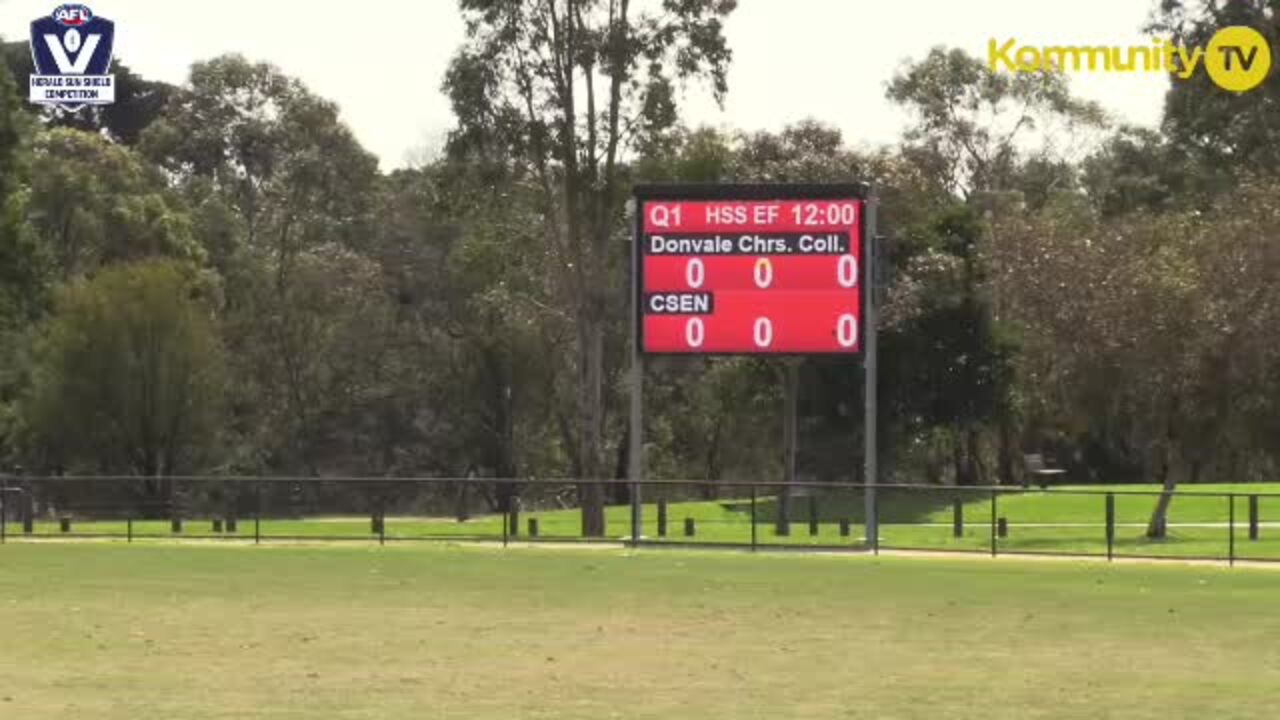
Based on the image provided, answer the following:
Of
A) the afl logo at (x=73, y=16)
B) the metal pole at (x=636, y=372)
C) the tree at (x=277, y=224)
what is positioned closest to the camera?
the metal pole at (x=636, y=372)

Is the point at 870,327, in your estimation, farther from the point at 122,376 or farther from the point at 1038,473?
the point at 122,376

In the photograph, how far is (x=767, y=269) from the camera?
137ft

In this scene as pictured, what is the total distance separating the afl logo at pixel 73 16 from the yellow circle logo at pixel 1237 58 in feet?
144

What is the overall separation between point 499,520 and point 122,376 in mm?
26782

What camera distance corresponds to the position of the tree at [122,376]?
70875 millimetres

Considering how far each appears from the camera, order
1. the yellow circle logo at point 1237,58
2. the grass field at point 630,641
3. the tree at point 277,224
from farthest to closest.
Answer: the tree at point 277,224 → the yellow circle logo at point 1237,58 → the grass field at point 630,641

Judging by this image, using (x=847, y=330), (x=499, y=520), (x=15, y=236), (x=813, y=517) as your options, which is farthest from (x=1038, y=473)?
(x=15, y=236)

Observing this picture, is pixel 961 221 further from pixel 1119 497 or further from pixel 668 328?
pixel 668 328

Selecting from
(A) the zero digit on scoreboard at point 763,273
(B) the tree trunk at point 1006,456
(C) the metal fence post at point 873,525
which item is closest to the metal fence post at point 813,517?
(C) the metal fence post at point 873,525

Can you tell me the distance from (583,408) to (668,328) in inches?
512

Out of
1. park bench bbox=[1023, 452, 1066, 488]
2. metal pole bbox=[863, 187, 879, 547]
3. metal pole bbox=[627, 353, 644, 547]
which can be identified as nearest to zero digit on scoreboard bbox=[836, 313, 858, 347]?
metal pole bbox=[863, 187, 879, 547]

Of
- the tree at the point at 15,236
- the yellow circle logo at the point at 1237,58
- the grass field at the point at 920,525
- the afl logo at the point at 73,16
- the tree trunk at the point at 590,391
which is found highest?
the yellow circle logo at the point at 1237,58

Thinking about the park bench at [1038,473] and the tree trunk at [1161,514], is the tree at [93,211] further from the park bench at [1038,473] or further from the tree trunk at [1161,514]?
the tree trunk at [1161,514]

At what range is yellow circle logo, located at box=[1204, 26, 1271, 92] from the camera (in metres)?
81.9
